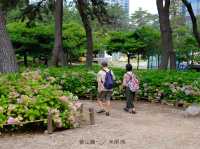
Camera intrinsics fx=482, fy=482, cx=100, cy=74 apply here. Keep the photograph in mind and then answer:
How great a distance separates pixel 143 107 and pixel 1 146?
20.8 ft

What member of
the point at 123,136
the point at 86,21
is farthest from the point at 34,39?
the point at 123,136

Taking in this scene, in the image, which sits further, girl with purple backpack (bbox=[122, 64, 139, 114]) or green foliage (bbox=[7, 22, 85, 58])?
green foliage (bbox=[7, 22, 85, 58])

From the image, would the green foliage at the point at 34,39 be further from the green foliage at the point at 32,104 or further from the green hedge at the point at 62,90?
the green foliage at the point at 32,104

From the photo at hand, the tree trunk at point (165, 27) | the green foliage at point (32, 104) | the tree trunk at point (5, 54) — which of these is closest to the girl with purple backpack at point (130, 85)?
the green foliage at point (32, 104)

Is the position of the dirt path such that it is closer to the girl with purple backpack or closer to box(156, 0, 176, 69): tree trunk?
the girl with purple backpack

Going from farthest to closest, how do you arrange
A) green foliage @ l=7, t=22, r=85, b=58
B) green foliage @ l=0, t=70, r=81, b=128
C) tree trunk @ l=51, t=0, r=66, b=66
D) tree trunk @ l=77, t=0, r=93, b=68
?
green foliage @ l=7, t=22, r=85, b=58 < tree trunk @ l=77, t=0, r=93, b=68 < tree trunk @ l=51, t=0, r=66, b=66 < green foliage @ l=0, t=70, r=81, b=128

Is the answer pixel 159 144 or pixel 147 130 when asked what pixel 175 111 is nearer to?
pixel 147 130

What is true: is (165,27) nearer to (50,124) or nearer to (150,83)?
(150,83)

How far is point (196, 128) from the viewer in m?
9.94

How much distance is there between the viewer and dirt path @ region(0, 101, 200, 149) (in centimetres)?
800

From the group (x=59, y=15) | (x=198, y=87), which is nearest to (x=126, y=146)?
(x=198, y=87)

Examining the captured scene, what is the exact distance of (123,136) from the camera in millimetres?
8773

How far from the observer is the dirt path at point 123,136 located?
7996 mm

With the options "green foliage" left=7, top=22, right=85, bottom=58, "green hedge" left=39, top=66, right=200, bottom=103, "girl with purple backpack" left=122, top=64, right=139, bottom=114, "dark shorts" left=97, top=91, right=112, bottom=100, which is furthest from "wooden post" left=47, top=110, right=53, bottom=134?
"green foliage" left=7, top=22, right=85, bottom=58
